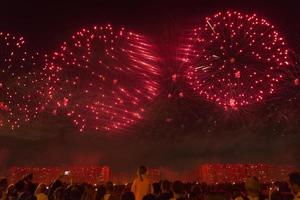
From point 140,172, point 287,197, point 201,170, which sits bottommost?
point 287,197

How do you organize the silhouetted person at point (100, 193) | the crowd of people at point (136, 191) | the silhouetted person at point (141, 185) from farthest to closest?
the silhouetted person at point (141, 185) → the silhouetted person at point (100, 193) → the crowd of people at point (136, 191)

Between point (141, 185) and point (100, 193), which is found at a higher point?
point (141, 185)

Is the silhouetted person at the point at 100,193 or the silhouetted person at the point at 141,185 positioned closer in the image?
the silhouetted person at the point at 100,193

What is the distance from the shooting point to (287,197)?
717cm

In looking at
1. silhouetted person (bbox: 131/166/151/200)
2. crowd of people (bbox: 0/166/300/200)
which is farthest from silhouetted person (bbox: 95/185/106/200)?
silhouetted person (bbox: 131/166/151/200)

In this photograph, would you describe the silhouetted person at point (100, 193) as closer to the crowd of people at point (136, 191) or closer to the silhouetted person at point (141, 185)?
the crowd of people at point (136, 191)

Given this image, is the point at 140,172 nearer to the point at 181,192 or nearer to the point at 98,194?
the point at 98,194

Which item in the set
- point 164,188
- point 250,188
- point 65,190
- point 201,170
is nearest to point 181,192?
point 164,188

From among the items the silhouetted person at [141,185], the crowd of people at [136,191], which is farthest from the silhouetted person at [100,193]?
the silhouetted person at [141,185]

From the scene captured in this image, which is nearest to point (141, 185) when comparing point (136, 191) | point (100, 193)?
point (136, 191)

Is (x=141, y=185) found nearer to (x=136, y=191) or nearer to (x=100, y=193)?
(x=136, y=191)

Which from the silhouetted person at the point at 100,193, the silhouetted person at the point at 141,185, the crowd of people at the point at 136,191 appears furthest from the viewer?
the silhouetted person at the point at 141,185

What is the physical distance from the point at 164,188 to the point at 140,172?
887 millimetres

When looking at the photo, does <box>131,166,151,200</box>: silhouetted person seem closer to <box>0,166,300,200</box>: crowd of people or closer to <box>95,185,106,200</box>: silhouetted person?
<box>0,166,300,200</box>: crowd of people
